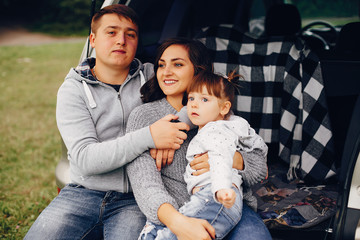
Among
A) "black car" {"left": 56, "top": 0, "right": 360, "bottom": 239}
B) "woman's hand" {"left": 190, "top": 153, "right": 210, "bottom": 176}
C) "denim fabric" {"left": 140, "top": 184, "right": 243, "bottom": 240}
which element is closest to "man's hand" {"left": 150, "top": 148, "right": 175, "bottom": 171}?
"woman's hand" {"left": 190, "top": 153, "right": 210, "bottom": 176}

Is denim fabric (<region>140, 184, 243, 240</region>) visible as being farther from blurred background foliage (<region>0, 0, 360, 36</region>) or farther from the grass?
blurred background foliage (<region>0, 0, 360, 36</region>)

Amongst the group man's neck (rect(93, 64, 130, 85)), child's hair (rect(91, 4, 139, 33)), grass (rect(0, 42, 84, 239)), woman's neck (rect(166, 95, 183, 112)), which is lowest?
grass (rect(0, 42, 84, 239))

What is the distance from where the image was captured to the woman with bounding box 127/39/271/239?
159cm

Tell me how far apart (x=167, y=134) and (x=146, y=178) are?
0.78 ft

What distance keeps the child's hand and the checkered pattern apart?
115cm

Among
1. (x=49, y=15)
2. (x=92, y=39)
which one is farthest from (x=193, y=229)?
(x=49, y=15)

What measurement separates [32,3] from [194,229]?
22348mm

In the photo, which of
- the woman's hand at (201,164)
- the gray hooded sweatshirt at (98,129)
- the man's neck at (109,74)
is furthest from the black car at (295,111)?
the woman's hand at (201,164)

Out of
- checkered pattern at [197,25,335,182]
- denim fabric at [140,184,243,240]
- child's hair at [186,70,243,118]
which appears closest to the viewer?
denim fabric at [140,184,243,240]

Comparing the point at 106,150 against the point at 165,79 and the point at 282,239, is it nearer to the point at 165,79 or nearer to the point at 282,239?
the point at 165,79

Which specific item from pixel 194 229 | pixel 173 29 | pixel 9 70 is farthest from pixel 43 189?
pixel 9 70

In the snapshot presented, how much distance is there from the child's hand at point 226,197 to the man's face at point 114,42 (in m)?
0.99

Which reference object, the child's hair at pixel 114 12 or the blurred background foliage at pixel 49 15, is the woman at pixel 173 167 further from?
the blurred background foliage at pixel 49 15

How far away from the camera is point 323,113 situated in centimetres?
241
